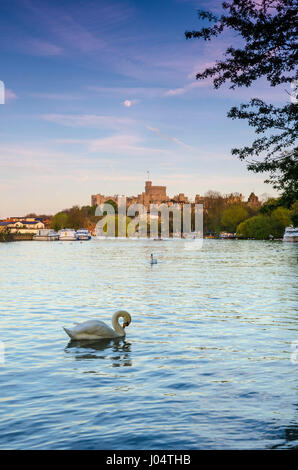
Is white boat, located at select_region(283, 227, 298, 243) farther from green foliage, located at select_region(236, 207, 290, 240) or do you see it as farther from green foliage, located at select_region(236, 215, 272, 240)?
green foliage, located at select_region(236, 215, 272, 240)

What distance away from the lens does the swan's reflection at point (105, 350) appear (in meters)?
17.3

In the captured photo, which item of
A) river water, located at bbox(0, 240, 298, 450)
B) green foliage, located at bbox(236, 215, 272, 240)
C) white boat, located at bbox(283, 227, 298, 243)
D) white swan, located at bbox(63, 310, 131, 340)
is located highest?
green foliage, located at bbox(236, 215, 272, 240)

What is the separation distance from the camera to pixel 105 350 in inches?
734

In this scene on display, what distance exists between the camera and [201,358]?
1720cm

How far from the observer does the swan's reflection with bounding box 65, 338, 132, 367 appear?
1727 cm

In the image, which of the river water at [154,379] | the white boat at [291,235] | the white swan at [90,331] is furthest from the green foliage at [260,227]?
the white swan at [90,331]

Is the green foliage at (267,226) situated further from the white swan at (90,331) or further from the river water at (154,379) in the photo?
the white swan at (90,331)

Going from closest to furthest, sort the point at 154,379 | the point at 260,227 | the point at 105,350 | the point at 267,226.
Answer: the point at 154,379, the point at 105,350, the point at 267,226, the point at 260,227

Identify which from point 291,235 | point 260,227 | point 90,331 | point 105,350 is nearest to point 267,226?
point 260,227

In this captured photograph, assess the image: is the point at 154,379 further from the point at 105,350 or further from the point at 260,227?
the point at 260,227

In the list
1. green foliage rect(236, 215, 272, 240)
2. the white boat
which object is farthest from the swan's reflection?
green foliage rect(236, 215, 272, 240)

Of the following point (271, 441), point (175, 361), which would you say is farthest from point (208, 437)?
point (175, 361)
